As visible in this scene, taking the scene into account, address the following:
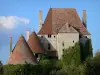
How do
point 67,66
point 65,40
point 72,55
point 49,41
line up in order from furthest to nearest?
point 49,41, point 65,40, point 72,55, point 67,66

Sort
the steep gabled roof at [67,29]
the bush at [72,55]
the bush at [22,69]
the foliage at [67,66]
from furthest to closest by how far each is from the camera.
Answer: the steep gabled roof at [67,29]
the bush at [72,55]
the bush at [22,69]
the foliage at [67,66]

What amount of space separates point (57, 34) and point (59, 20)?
2968 millimetres

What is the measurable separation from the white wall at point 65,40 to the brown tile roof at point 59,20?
1901mm

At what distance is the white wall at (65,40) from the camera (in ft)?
245

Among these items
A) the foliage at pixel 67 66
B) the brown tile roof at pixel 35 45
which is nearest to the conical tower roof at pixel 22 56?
the foliage at pixel 67 66

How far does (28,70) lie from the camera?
213 feet

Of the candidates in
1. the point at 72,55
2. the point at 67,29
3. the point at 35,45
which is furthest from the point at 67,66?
the point at 67,29

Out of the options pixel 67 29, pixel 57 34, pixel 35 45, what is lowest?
pixel 35 45

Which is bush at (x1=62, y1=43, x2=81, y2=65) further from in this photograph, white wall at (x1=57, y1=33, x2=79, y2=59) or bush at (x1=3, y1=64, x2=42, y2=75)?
bush at (x1=3, y1=64, x2=42, y2=75)

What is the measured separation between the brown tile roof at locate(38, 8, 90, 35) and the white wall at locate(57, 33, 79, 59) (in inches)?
74.9

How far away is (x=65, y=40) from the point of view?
75.0m

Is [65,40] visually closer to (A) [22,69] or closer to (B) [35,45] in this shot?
(B) [35,45]

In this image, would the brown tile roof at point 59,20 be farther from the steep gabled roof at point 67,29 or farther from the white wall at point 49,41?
the steep gabled roof at point 67,29

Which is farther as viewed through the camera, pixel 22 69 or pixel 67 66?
pixel 22 69
